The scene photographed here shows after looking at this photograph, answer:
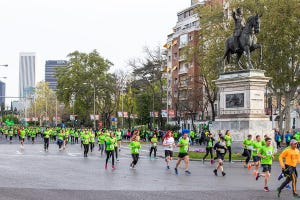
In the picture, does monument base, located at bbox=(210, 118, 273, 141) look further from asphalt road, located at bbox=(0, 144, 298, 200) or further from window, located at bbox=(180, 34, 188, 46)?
window, located at bbox=(180, 34, 188, 46)

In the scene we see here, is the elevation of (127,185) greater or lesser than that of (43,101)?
lesser

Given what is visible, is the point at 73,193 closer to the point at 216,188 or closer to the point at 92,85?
the point at 216,188

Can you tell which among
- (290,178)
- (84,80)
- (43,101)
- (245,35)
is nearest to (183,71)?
(84,80)

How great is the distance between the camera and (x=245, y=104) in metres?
30.8

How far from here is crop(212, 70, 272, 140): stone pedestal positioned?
30.6m

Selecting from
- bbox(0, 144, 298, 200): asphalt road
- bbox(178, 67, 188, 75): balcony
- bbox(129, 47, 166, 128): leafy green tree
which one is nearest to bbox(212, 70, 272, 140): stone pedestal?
bbox(0, 144, 298, 200): asphalt road

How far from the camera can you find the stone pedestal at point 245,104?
30625mm

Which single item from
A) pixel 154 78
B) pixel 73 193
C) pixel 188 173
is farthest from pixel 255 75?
pixel 154 78

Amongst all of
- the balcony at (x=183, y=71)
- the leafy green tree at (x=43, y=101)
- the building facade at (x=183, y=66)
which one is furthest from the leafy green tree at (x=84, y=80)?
the leafy green tree at (x=43, y=101)

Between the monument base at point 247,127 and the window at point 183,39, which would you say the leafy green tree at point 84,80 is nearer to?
the window at point 183,39

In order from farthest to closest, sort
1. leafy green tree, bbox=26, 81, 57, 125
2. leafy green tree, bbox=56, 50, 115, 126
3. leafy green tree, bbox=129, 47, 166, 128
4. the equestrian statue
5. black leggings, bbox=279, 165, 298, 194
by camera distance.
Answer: leafy green tree, bbox=26, 81, 57, 125 < leafy green tree, bbox=56, 50, 115, 126 < leafy green tree, bbox=129, 47, 166, 128 < the equestrian statue < black leggings, bbox=279, 165, 298, 194

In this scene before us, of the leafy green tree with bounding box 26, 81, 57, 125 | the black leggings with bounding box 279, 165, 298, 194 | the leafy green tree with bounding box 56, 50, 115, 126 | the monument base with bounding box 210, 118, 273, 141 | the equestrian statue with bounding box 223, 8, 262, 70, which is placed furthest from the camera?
the leafy green tree with bounding box 26, 81, 57, 125

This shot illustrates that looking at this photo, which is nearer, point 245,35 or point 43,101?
point 245,35

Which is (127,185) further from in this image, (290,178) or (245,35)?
(245,35)
